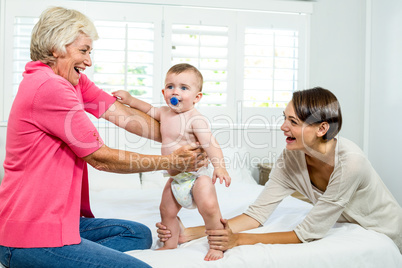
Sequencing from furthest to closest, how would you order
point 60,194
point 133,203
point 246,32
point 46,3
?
point 246,32 → point 46,3 → point 133,203 → point 60,194

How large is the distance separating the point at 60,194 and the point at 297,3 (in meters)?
3.13

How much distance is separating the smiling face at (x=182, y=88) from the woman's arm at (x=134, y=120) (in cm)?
20

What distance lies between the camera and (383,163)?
3.59 metres

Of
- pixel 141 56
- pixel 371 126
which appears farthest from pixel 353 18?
pixel 141 56

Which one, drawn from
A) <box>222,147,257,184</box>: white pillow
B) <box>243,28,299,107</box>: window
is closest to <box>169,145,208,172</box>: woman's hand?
<box>222,147,257,184</box>: white pillow

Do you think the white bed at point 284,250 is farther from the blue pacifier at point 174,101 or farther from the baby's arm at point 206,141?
the blue pacifier at point 174,101

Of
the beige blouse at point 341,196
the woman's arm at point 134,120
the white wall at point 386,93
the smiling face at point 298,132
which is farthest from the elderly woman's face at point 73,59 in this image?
the white wall at point 386,93

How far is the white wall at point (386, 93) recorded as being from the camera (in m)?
3.39

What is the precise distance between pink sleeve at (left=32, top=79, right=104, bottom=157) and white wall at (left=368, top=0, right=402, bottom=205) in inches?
117

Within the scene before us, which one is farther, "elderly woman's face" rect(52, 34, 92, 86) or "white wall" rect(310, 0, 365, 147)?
"white wall" rect(310, 0, 365, 147)

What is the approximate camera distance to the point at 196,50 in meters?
3.44

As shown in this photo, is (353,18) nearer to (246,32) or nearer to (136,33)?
(246,32)

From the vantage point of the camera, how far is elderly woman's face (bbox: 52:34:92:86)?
4.43 feet

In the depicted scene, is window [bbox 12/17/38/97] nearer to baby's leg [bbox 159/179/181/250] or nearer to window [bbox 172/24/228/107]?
window [bbox 172/24/228/107]
